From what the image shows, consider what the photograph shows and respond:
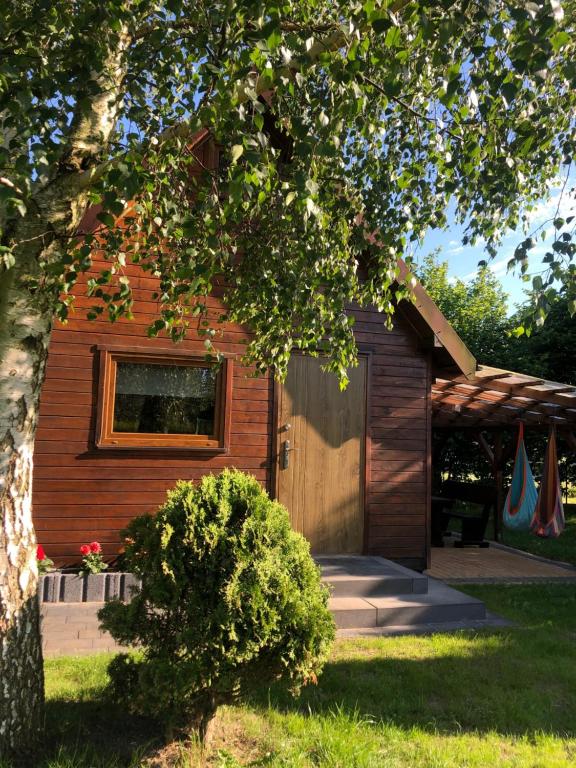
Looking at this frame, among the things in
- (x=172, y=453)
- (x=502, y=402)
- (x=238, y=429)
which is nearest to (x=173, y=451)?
(x=172, y=453)

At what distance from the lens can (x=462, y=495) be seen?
11.3 metres

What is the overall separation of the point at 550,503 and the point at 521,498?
2.22ft

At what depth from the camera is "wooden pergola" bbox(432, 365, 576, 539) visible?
8359mm

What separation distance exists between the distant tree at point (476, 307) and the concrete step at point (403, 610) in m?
11.3

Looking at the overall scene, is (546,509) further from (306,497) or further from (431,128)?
(431,128)

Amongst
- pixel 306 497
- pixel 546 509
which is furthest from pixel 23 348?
pixel 546 509

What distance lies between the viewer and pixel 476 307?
23.1m

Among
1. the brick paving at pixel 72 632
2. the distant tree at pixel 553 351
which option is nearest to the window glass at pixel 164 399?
the brick paving at pixel 72 632

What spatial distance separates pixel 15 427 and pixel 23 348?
1.34 feet

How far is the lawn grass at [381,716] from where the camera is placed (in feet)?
9.66

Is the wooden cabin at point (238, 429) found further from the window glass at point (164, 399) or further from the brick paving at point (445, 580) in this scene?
the brick paving at point (445, 580)

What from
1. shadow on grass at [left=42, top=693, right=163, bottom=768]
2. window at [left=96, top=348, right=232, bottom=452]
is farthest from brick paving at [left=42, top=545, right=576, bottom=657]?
window at [left=96, top=348, right=232, bottom=452]

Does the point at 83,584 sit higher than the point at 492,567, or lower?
higher

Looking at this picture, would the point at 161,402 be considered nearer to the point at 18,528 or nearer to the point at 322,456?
the point at 322,456
